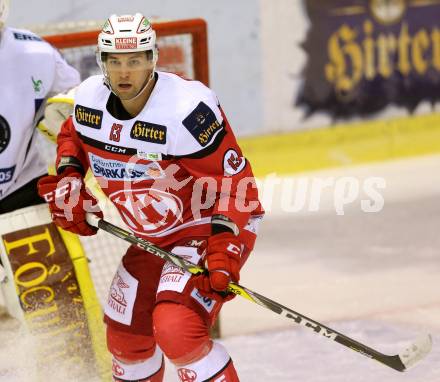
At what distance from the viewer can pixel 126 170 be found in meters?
3.06

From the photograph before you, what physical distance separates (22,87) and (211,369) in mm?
1239

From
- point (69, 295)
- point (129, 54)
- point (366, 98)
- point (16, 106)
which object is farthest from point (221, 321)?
point (366, 98)

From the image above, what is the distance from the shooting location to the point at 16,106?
11.7ft

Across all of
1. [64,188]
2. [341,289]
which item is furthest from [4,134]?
[341,289]

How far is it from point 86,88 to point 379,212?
269 cm

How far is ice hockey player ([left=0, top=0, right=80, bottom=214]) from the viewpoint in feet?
11.6

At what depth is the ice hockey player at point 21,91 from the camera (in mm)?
3533

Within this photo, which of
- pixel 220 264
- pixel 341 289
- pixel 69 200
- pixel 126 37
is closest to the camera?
pixel 220 264

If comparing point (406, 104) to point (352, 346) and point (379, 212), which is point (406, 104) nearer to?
point (379, 212)

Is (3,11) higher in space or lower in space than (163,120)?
higher

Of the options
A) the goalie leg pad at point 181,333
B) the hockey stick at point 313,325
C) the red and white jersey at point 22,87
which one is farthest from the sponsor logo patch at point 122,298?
the red and white jersey at point 22,87

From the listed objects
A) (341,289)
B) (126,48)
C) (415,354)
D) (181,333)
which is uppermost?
(126,48)

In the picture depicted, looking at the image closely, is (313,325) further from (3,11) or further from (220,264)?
(3,11)

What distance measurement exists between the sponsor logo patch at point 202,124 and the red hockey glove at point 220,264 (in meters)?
0.27
